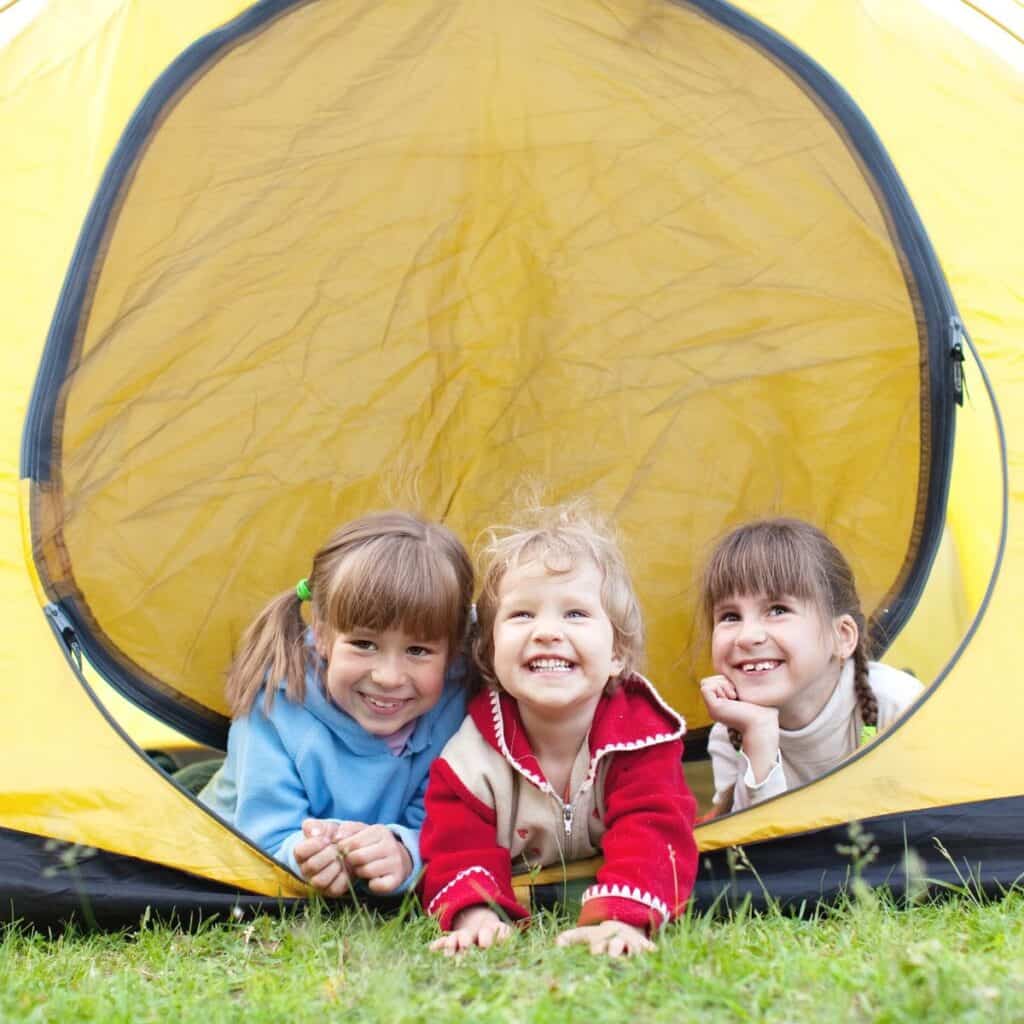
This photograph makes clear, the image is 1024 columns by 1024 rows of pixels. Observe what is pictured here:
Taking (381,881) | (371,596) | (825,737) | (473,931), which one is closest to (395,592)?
(371,596)

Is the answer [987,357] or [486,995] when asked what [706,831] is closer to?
[486,995]

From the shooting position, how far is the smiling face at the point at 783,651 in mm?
2188

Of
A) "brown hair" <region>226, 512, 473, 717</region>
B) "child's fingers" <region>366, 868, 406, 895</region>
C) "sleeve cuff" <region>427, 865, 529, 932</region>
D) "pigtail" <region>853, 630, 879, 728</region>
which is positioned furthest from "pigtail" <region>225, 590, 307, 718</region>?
"pigtail" <region>853, 630, 879, 728</region>

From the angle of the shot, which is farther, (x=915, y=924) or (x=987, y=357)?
(x=987, y=357)

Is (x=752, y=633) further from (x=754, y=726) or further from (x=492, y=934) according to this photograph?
(x=492, y=934)

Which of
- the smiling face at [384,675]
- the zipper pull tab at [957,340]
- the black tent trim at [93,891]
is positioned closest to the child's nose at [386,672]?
the smiling face at [384,675]

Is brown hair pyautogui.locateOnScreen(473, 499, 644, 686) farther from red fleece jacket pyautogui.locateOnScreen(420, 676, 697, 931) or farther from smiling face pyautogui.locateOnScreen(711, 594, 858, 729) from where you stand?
smiling face pyautogui.locateOnScreen(711, 594, 858, 729)

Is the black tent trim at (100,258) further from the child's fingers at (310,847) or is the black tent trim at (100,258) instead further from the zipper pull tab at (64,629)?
the child's fingers at (310,847)

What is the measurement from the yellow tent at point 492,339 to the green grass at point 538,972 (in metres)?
0.09

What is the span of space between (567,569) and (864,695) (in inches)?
24.4

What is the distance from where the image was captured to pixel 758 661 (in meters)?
2.19

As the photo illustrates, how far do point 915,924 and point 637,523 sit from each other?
1.06m

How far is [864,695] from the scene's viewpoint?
7.41 ft

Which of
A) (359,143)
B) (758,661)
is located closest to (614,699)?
(758,661)
